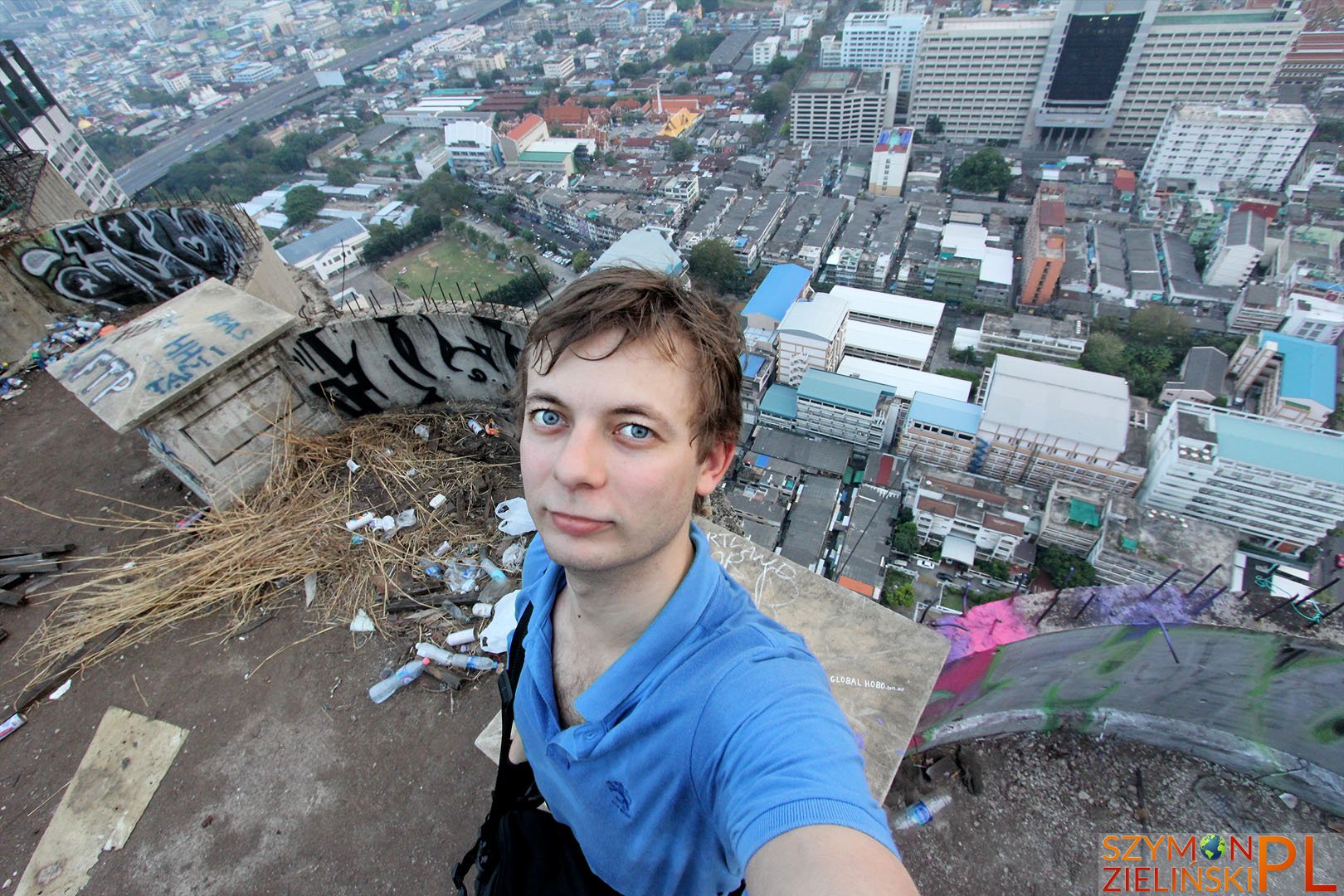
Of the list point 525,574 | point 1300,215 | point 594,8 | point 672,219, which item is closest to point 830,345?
point 672,219

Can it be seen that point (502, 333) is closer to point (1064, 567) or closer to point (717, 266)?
point (1064, 567)

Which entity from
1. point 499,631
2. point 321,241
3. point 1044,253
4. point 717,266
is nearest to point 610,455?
point 499,631

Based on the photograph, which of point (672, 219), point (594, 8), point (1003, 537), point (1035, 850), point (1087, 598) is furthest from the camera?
point (594, 8)

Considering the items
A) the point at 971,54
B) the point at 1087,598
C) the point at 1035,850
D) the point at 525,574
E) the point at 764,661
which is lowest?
the point at 971,54

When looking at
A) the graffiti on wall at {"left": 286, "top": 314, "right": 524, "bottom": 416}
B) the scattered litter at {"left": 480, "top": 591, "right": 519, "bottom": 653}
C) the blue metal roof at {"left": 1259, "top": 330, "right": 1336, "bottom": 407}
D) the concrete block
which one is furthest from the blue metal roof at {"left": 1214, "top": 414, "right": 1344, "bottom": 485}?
the concrete block

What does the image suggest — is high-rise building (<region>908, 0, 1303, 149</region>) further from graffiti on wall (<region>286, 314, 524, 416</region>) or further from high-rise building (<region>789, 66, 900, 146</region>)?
graffiti on wall (<region>286, 314, 524, 416</region>)

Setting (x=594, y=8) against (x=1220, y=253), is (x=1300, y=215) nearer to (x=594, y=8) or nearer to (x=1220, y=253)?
(x=1220, y=253)
